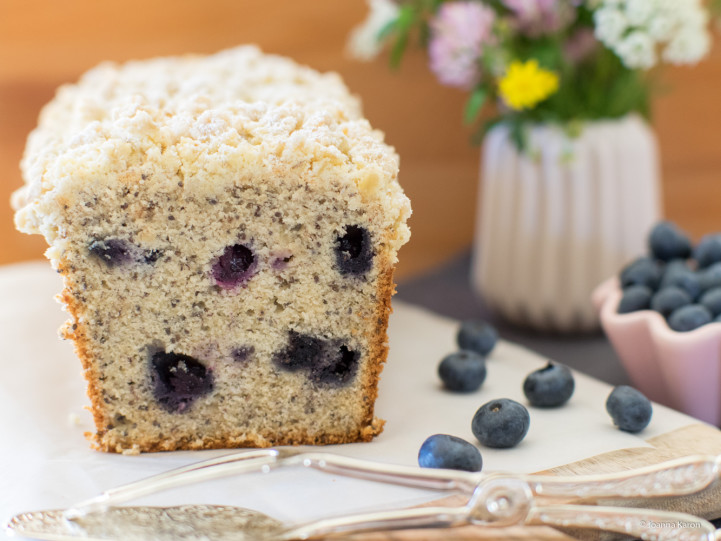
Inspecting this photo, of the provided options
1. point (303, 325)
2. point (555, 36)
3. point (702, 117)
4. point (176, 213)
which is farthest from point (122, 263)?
point (702, 117)

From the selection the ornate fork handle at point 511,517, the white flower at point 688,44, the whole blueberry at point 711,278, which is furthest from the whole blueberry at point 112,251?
the white flower at point 688,44

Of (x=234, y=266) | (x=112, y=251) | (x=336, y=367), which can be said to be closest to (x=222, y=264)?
(x=234, y=266)

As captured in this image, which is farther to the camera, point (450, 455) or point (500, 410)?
point (500, 410)

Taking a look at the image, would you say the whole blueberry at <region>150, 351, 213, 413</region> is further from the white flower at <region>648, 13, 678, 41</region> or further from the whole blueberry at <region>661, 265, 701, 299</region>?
the white flower at <region>648, 13, 678, 41</region>

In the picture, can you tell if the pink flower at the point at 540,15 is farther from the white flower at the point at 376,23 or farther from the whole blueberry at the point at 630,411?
the whole blueberry at the point at 630,411

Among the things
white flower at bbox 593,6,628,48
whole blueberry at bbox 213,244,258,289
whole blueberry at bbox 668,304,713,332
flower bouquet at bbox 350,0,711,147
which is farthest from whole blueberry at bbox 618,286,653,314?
whole blueberry at bbox 213,244,258,289

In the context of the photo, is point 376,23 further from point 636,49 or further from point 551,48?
point 636,49

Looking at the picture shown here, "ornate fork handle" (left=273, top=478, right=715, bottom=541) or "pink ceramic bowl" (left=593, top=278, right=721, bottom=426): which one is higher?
"pink ceramic bowl" (left=593, top=278, right=721, bottom=426)
